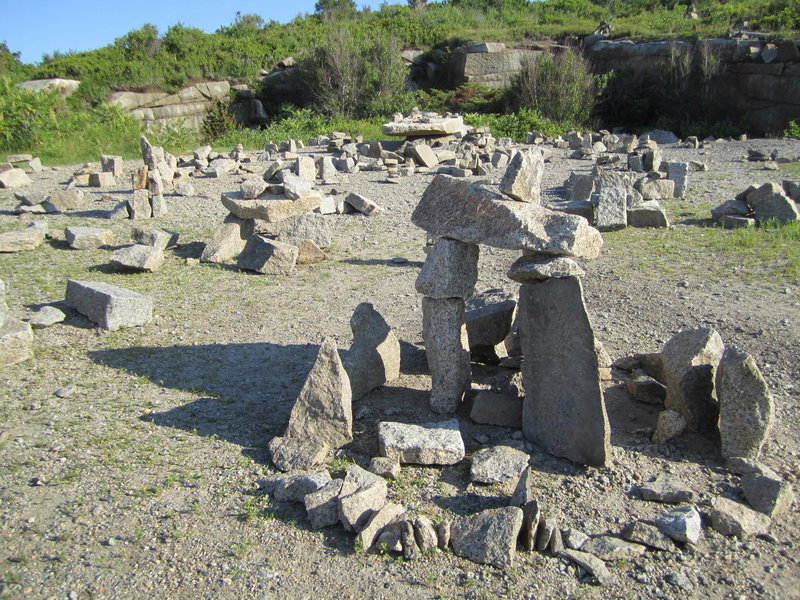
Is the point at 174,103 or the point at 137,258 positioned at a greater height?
the point at 174,103

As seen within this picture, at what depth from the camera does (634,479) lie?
424 centimetres

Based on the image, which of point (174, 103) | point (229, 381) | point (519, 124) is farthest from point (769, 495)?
point (174, 103)

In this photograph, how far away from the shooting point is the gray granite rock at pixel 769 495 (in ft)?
12.7

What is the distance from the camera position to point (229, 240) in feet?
30.4

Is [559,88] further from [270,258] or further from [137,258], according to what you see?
[137,258]

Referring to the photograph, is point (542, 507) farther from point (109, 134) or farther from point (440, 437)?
point (109, 134)

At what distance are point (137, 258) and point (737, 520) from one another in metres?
7.20

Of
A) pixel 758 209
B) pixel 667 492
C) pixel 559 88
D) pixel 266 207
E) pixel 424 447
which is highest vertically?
pixel 559 88

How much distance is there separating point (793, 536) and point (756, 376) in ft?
3.08

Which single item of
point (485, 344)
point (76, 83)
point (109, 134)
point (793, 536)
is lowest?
point (793, 536)

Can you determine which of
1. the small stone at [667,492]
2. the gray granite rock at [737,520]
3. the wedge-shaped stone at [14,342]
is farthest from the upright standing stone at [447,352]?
the wedge-shaped stone at [14,342]

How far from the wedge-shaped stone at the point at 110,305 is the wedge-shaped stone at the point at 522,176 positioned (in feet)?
13.4

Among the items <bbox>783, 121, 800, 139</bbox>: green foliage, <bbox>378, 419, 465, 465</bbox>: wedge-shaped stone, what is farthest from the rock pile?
<bbox>783, 121, 800, 139</bbox>: green foliage

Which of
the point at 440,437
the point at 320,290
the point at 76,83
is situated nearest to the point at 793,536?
the point at 440,437
